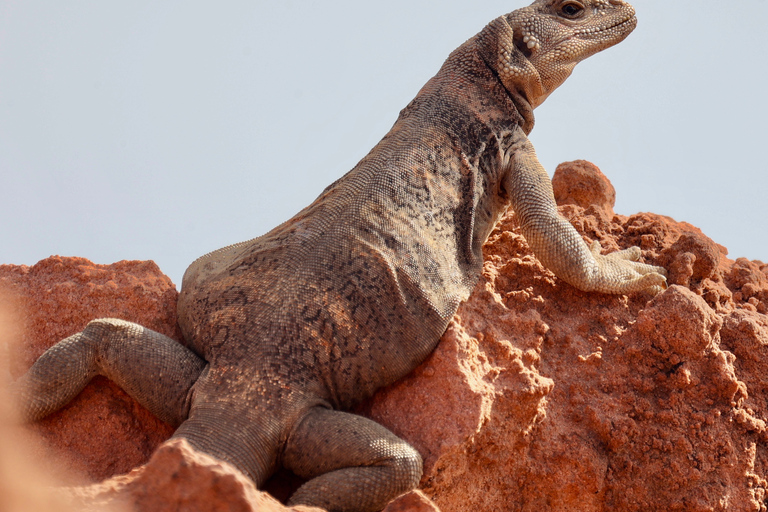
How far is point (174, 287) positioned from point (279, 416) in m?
2.02

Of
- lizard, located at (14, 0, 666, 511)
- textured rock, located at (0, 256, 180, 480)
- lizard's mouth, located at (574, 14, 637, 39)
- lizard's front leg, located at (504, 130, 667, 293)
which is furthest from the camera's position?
lizard's mouth, located at (574, 14, 637, 39)

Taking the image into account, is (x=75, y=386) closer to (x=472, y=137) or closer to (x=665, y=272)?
(x=472, y=137)

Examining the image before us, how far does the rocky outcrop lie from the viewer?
5348 mm

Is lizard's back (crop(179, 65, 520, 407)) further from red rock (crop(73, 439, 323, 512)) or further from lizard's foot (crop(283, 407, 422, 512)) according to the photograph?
red rock (crop(73, 439, 323, 512))

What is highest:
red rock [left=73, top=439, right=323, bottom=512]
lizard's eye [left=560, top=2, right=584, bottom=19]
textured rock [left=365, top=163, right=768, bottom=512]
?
lizard's eye [left=560, top=2, right=584, bottom=19]

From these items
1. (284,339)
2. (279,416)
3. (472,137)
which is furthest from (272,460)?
(472,137)

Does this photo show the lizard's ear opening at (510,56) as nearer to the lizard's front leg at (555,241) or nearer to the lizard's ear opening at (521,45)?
the lizard's ear opening at (521,45)

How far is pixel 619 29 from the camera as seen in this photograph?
7469 mm

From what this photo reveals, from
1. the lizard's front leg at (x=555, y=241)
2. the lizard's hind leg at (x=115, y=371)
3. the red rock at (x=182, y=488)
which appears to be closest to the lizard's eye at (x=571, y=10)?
the lizard's front leg at (x=555, y=241)

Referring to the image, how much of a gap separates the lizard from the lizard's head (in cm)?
2

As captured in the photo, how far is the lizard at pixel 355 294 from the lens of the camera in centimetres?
483

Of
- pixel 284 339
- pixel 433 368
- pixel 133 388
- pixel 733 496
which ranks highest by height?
pixel 133 388

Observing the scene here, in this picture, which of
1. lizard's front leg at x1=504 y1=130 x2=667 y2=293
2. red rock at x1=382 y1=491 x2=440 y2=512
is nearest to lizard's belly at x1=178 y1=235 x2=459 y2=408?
lizard's front leg at x1=504 y1=130 x2=667 y2=293

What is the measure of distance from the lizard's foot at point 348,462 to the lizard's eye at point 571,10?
457 cm
